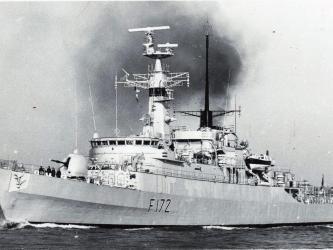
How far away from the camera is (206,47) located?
108 feet

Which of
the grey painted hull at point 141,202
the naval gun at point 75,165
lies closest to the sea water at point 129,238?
the grey painted hull at point 141,202

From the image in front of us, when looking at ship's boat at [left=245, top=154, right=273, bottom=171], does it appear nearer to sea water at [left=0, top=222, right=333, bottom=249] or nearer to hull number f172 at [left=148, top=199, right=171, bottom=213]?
sea water at [left=0, top=222, right=333, bottom=249]

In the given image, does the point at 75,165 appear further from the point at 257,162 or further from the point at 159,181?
the point at 257,162

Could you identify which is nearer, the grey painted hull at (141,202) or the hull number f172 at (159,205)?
the grey painted hull at (141,202)

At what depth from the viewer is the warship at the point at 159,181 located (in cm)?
2217

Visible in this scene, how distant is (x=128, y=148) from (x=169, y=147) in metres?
2.26

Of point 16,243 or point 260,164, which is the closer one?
point 16,243

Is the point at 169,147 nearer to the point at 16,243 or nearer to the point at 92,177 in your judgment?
the point at 92,177

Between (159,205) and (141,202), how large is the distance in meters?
1.30

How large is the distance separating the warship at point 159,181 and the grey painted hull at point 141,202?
4cm

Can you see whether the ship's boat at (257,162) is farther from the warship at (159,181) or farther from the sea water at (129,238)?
the sea water at (129,238)

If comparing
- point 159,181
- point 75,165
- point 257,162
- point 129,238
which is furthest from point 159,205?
point 257,162

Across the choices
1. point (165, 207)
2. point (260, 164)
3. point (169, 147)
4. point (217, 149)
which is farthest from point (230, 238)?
point (260, 164)

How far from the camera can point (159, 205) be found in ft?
83.4
